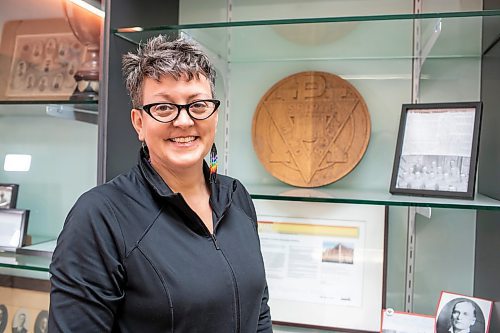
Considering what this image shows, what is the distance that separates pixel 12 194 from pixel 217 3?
3.03 feet

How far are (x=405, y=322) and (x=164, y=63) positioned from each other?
0.95 meters

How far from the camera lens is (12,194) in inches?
56.6

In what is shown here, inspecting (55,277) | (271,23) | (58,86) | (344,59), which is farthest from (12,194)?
(344,59)

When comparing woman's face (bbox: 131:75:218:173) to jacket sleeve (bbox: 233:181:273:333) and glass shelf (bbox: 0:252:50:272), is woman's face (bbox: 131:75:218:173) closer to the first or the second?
jacket sleeve (bbox: 233:181:273:333)

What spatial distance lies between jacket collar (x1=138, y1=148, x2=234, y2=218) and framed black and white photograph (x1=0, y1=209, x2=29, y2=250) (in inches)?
28.4

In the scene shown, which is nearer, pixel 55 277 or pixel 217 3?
pixel 55 277

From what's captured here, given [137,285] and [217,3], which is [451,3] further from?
[137,285]

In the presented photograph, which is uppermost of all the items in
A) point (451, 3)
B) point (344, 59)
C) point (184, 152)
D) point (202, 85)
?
point (451, 3)

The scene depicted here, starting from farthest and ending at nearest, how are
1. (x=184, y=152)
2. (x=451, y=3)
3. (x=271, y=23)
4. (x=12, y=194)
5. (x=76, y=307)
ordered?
(x=12, y=194), (x=451, y=3), (x=271, y=23), (x=184, y=152), (x=76, y=307)

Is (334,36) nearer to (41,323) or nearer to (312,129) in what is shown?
(312,129)

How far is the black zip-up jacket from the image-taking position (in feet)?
2.36

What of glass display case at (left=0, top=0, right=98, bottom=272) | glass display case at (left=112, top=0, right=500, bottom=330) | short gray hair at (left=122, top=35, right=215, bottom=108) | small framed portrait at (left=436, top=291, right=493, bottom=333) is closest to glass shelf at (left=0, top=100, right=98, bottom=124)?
glass display case at (left=0, top=0, right=98, bottom=272)

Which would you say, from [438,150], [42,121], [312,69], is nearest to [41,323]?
[42,121]

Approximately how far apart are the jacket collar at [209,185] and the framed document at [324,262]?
41cm
